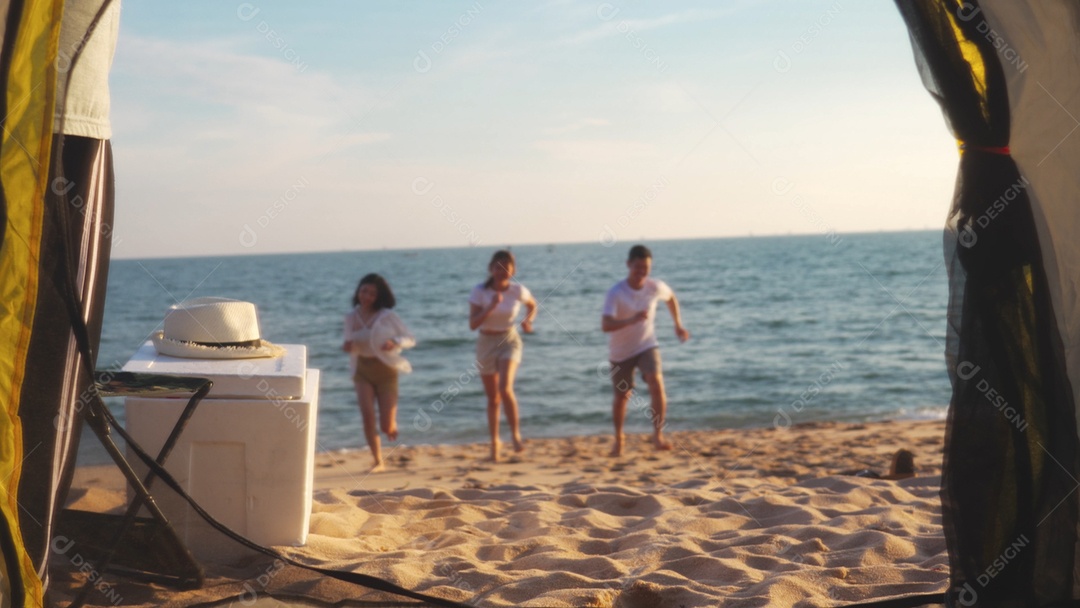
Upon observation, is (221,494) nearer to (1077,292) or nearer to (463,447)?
(1077,292)

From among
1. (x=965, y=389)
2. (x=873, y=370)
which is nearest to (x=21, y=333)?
(x=965, y=389)

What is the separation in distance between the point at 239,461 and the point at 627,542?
188 cm

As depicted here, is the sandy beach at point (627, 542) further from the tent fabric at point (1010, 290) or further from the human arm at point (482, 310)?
the human arm at point (482, 310)

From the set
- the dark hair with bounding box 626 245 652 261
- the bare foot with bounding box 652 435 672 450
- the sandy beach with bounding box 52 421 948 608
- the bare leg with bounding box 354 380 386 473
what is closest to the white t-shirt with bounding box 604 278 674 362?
the dark hair with bounding box 626 245 652 261

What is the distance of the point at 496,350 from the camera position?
8.76 meters

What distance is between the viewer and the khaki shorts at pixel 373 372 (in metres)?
8.38

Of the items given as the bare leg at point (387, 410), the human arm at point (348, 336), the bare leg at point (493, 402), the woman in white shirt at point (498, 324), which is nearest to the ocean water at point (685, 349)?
the human arm at point (348, 336)

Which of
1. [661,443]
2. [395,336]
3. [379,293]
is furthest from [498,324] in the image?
[661,443]

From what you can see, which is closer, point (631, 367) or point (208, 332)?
point (208, 332)

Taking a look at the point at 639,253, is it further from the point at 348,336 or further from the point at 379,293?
the point at 348,336

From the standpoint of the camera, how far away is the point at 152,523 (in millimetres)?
3727

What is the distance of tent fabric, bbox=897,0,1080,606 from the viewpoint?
10.2 feet

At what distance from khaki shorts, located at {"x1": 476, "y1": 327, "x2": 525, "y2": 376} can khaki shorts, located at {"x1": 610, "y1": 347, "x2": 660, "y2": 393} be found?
0.93m

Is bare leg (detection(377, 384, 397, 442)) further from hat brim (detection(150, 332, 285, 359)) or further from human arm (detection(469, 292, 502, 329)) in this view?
hat brim (detection(150, 332, 285, 359))
